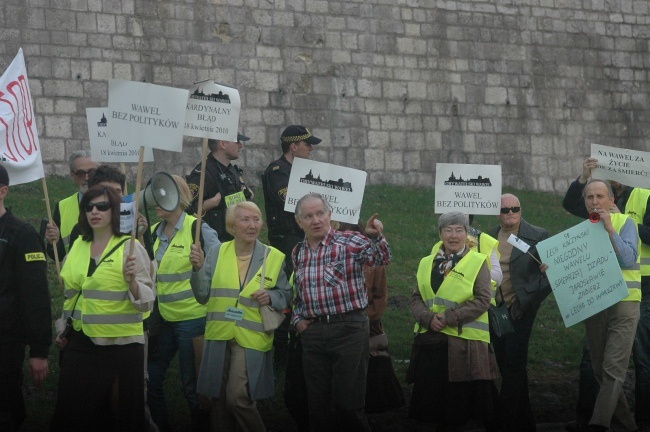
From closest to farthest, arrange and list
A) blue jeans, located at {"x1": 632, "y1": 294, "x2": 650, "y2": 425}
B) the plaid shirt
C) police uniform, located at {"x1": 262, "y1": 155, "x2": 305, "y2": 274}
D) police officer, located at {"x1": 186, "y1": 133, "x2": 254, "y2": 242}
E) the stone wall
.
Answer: the plaid shirt → blue jeans, located at {"x1": 632, "y1": 294, "x2": 650, "y2": 425} → police officer, located at {"x1": 186, "y1": 133, "x2": 254, "y2": 242} → police uniform, located at {"x1": 262, "y1": 155, "x2": 305, "y2": 274} → the stone wall

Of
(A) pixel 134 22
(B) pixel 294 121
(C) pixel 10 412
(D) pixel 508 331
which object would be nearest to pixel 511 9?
(B) pixel 294 121

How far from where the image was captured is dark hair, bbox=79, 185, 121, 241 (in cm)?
724

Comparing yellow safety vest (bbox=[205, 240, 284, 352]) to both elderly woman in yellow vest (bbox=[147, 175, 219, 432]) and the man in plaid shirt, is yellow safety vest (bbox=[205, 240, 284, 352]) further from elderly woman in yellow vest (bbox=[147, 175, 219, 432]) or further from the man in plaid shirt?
elderly woman in yellow vest (bbox=[147, 175, 219, 432])

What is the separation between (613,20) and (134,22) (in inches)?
361

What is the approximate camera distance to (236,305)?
314 inches

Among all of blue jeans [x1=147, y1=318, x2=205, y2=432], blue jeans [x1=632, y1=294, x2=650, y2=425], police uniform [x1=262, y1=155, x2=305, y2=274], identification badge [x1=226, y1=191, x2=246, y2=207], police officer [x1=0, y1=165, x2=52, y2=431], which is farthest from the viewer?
police uniform [x1=262, y1=155, x2=305, y2=274]

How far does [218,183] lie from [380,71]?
413 inches

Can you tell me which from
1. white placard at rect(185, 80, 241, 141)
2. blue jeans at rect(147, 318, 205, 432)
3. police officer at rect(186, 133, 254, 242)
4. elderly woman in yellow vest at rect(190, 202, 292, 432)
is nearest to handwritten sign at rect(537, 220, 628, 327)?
elderly woman in yellow vest at rect(190, 202, 292, 432)

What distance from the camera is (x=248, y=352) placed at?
7.88 m

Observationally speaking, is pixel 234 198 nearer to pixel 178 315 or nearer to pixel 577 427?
pixel 178 315

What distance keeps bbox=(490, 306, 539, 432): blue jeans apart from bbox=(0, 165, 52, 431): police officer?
11.5 feet

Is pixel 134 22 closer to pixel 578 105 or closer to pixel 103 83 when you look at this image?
pixel 103 83

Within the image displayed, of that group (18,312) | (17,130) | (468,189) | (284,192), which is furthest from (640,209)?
(18,312)

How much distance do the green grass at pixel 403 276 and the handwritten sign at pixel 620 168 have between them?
2154 millimetres
